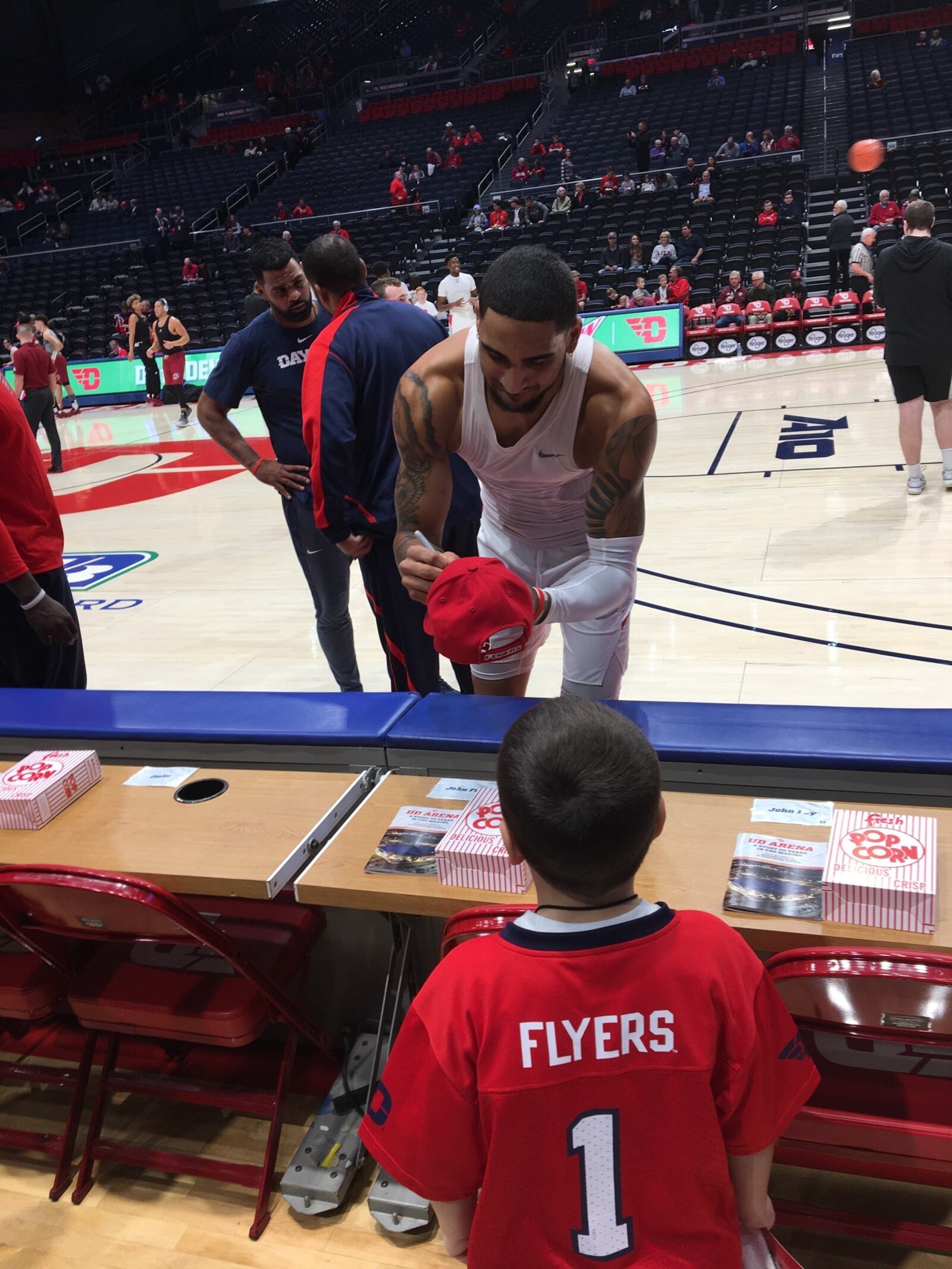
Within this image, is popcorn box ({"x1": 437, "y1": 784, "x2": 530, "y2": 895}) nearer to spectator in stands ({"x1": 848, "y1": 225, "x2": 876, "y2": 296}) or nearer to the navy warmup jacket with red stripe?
the navy warmup jacket with red stripe

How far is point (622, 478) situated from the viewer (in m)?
2.21

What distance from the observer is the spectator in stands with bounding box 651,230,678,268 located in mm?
13945

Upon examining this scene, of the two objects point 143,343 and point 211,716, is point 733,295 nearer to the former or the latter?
point 143,343

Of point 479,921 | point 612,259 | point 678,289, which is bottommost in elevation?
point 479,921

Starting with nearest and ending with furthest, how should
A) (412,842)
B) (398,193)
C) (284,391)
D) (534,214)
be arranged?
(412,842) → (284,391) → (534,214) → (398,193)

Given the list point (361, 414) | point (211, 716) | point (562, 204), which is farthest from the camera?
point (562, 204)

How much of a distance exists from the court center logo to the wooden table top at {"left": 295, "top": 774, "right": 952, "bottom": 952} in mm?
4716

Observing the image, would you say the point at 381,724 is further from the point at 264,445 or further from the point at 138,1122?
the point at 264,445

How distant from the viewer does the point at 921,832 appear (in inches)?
61.5

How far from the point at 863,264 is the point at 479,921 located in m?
9.48

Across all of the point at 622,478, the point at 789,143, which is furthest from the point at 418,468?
the point at 789,143

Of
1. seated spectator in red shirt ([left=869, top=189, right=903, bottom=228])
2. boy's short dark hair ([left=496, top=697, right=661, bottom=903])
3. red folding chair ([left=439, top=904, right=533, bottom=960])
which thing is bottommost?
red folding chair ([left=439, top=904, right=533, bottom=960])

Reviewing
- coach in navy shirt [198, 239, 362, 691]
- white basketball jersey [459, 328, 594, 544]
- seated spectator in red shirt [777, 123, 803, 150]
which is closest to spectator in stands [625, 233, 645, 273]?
seated spectator in red shirt [777, 123, 803, 150]

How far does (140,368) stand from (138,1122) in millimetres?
14373
